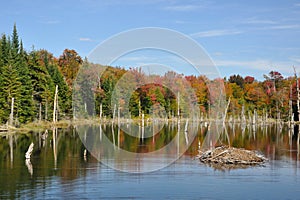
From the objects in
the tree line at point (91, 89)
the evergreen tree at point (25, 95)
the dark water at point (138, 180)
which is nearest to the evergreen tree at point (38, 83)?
the tree line at point (91, 89)

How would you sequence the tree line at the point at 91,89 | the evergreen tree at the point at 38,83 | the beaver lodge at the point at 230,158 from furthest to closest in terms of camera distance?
the evergreen tree at the point at 38,83, the tree line at the point at 91,89, the beaver lodge at the point at 230,158

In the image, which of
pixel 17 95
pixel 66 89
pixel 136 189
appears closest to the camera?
pixel 136 189

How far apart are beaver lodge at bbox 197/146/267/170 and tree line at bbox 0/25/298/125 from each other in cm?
2827

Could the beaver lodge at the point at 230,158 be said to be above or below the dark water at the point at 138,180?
above

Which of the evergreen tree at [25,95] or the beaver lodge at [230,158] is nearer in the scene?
the beaver lodge at [230,158]

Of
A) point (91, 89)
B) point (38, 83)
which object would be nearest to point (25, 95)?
point (38, 83)

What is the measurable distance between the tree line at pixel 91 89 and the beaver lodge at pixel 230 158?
28.3 m

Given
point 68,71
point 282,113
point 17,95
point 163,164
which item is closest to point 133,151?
point 163,164

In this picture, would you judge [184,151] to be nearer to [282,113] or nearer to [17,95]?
[17,95]

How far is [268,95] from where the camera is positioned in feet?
366

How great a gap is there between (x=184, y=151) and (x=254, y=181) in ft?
46.6

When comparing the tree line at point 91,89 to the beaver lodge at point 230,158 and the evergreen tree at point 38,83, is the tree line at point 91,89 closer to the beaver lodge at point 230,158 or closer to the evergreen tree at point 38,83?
the evergreen tree at point 38,83

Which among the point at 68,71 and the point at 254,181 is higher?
the point at 68,71

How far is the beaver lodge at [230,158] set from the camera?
94.3ft
